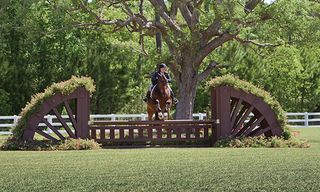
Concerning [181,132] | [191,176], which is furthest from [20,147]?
[191,176]

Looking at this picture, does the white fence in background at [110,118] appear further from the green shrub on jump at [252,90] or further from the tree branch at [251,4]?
the green shrub on jump at [252,90]

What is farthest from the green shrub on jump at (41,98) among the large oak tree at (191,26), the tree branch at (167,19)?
the tree branch at (167,19)

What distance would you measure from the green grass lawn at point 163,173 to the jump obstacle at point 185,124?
15.9 feet

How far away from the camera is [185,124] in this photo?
2094cm

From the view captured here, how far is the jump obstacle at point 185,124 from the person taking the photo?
19469 mm

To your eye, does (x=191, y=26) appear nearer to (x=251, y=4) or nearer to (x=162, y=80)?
(x=251, y=4)

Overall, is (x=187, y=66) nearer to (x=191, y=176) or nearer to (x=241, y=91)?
(x=241, y=91)

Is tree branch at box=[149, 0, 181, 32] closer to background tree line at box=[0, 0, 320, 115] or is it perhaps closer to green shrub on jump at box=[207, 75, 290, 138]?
background tree line at box=[0, 0, 320, 115]

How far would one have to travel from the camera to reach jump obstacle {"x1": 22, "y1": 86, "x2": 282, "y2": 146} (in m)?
19.5

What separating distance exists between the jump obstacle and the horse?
864 millimetres

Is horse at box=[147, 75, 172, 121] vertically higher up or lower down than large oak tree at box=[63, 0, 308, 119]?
lower down

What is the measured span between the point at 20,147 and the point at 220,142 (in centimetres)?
531

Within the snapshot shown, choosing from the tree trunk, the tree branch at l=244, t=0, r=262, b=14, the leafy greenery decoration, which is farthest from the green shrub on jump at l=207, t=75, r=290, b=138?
the tree trunk

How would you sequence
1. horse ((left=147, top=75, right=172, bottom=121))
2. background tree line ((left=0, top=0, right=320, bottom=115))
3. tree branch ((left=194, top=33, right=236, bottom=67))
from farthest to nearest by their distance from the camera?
background tree line ((left=0, top=0, right=320, bottom=115)) → tree branch ((left=194, top=33, right=236, bottom=67)) → horse ((left=147, top=75, right=172, bottom=121))
